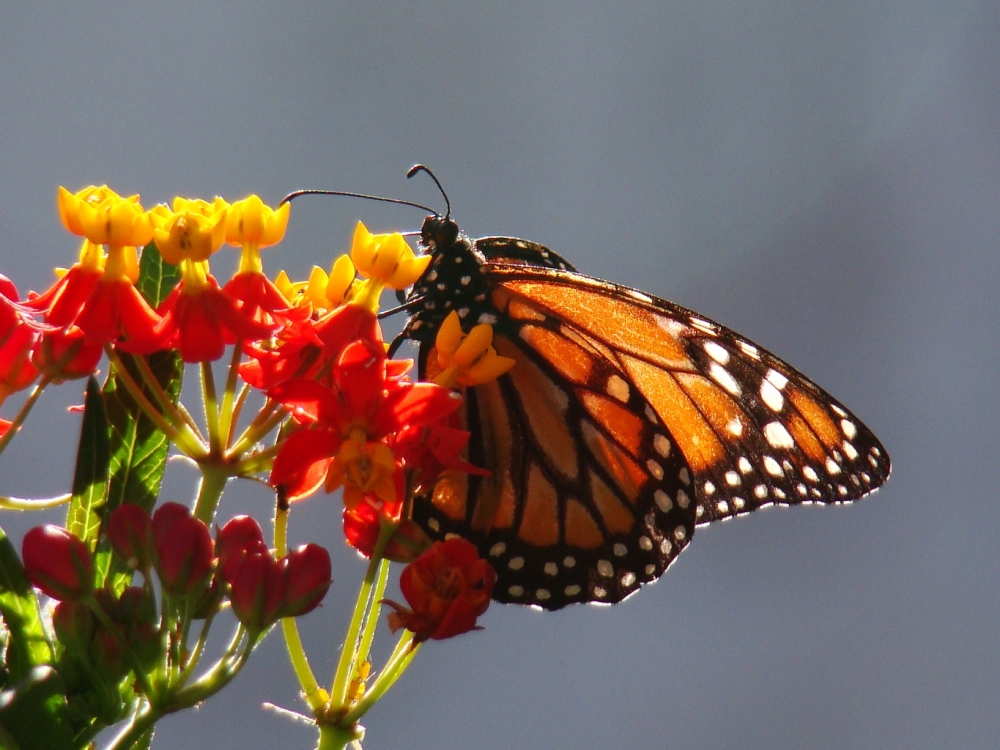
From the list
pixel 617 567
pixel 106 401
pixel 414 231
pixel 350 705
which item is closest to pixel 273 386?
pixel 106 401

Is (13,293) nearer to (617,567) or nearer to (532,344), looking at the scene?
(532,344)

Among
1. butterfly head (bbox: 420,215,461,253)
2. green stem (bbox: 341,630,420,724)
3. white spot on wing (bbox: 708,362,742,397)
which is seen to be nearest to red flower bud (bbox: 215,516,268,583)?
green stem (bbox: 341,630,420,724)

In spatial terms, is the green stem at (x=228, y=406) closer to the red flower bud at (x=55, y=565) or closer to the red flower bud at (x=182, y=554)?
the red flower bud at (x=182, y=554)

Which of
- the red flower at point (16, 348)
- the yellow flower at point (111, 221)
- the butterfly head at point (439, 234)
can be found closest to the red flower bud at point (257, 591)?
the red flower at point (16, 348)

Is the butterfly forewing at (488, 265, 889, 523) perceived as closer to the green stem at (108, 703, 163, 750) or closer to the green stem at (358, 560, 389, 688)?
the green stem at (358, 560, 389, 688)

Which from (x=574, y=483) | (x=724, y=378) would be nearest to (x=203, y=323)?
(x=574, y=483)
